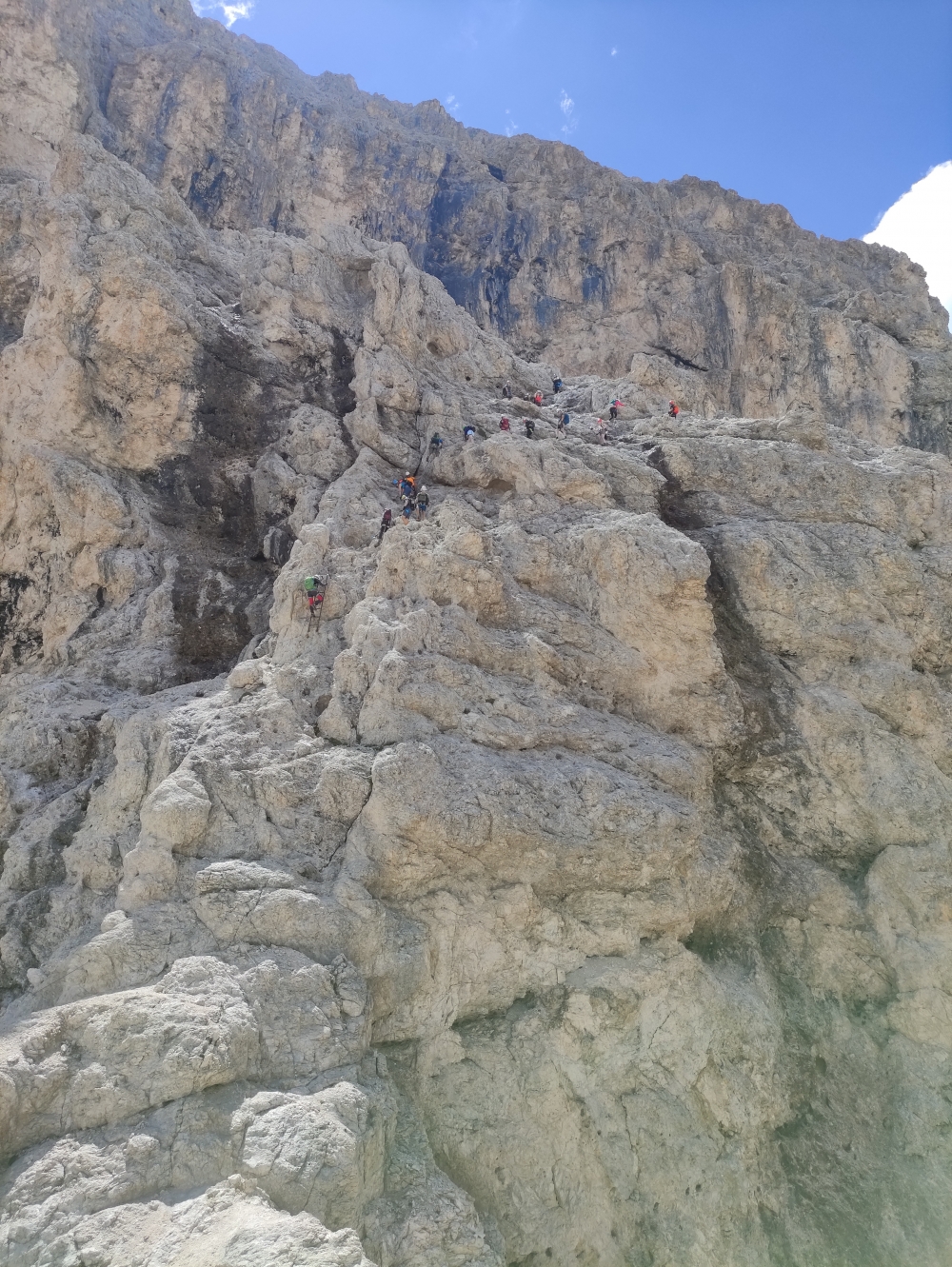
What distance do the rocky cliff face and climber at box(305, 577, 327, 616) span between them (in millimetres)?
175

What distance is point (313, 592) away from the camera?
1516 cm

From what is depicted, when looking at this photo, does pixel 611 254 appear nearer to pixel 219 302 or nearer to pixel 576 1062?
pixel 219 302

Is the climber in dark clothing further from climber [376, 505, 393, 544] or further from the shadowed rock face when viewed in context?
the shadowed rock face

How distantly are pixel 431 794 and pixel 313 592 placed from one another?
531 cm

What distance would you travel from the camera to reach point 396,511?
18.0m

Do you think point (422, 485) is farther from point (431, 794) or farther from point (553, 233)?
point (553, 233)

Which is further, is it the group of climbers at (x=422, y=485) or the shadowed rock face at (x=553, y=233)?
the shadowed rock face at (x=553, y=233)

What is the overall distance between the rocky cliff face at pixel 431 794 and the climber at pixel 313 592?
0.57 ft

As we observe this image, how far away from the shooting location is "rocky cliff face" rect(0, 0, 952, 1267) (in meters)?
9.02

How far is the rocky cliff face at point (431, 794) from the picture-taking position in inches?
355

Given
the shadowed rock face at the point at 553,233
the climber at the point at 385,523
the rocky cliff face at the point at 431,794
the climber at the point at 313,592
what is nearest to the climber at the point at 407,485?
the rocky cliff face at the point at 431,794

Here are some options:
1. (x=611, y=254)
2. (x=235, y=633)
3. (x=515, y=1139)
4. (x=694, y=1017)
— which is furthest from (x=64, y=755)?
A: (x=611, y=254)

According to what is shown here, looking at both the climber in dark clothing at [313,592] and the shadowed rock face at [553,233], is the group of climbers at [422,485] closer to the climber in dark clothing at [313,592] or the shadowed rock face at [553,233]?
the climber in dark clothing at [313,592]

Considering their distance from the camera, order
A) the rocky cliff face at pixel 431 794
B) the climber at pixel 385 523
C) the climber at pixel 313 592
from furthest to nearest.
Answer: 1. the climber at pixel 385 523
2. the climber at pixel 313 592
3. the rocky cliff face at pixel 431 794
